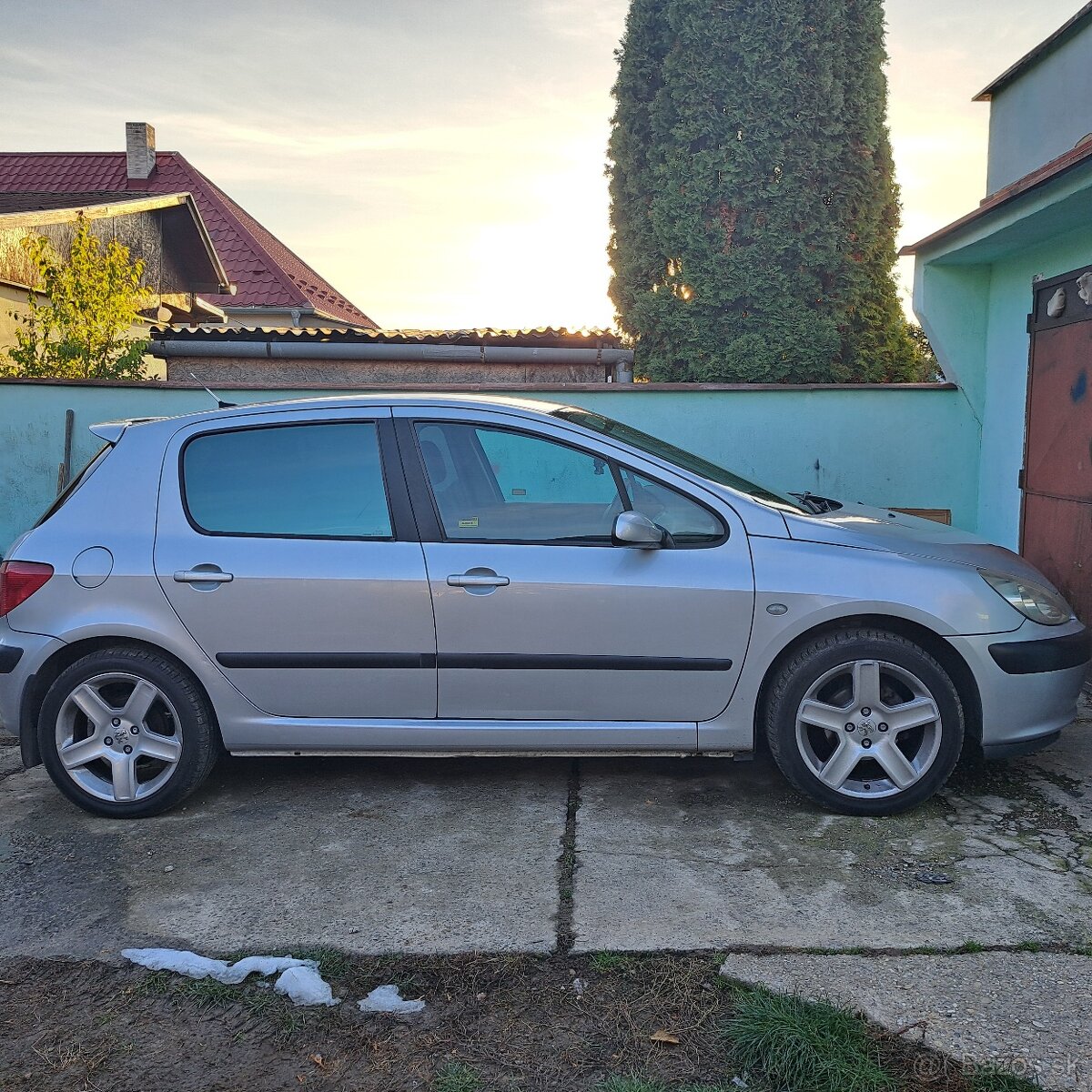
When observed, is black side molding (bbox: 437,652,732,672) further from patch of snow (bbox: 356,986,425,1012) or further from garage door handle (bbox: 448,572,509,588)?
patch of snow (bbox: 356,986,425,1012)

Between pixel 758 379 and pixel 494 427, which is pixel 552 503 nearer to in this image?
pixel 494 427

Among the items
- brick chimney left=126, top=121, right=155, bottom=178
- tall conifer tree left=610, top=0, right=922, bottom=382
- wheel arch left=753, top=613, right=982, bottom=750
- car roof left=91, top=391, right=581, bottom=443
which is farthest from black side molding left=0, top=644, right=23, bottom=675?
brick chimney left=126, top=121, right=155, bottom=178

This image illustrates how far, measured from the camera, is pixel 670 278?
1050 cm

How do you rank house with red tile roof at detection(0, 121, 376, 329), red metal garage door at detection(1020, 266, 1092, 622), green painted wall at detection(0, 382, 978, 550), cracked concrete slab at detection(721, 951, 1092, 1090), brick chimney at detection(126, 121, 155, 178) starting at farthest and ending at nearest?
1. brick chimney at detection(126, 121, 155, 178)
2. house with red tile roof at detection(0, 121, 376, 329)
3. green painted wall at detection(0, 382, 978, 550)
4. red metal garage door at detection(1020, 266, 1092, 622)
5. cracked concrete slab at detection(721, 951, 1092, 1090)

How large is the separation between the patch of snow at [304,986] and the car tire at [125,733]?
1.37 m

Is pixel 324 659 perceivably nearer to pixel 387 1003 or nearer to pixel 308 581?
pixel 308 581

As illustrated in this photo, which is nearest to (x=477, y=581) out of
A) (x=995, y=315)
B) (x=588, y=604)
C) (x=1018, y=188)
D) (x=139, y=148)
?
(x=588, y=604)

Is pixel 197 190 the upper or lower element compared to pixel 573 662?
upper

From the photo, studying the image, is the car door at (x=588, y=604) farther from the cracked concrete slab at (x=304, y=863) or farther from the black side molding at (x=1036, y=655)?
the black side molding at (x=1036, y=655)

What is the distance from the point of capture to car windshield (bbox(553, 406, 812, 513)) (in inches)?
161

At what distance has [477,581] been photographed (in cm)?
382

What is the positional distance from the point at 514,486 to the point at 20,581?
77.7 inches

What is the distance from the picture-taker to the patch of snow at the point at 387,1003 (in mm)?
2648

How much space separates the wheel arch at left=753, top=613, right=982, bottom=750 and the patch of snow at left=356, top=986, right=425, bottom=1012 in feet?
5.79
